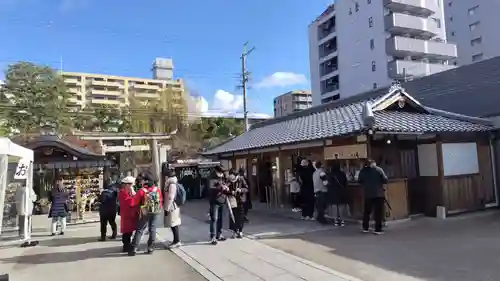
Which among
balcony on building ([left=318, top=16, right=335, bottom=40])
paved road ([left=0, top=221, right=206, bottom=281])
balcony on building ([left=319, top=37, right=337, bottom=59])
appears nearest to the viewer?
paved road ([left=0, top=221, right=206, bottom=281])

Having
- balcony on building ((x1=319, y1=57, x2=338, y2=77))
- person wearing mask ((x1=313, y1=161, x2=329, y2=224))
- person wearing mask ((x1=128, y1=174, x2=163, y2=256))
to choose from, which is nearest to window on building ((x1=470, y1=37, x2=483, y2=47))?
balcony on building ((x1=319, y1=57, x2=338, y2=77))

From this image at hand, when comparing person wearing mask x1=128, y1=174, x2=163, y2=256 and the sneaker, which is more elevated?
person wearing mask x1=128, y1=174, x2=163, y2=256

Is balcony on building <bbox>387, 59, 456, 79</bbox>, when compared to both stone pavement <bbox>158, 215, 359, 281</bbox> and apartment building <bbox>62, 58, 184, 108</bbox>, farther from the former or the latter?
stone pavement <bbox>158, 215, 359, 281</bbox>

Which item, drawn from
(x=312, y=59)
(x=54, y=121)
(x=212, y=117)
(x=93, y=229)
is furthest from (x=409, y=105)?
(x=312, y=59)

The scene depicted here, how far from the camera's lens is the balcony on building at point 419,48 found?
3728 centimetres

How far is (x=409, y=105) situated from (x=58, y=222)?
10803 mm

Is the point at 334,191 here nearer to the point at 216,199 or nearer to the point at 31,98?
the point at 216,199

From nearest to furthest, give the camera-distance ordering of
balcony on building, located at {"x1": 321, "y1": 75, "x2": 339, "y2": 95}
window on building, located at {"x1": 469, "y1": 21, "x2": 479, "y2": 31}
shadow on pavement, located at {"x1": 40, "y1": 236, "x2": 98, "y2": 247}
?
shadow on pavement, located at {"x1": 40, "y1": 236, "x2": 98, "y2": 247} → window on building, located at {"x1": 469, "y1": 21, "x2": 479, "y2": 31} → balcony on building, located at {"x1": 321, "y1": 75, "x2": 339, "y2": 95}

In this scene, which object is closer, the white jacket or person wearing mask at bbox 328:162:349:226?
the white jacket

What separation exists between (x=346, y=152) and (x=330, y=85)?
38.7 meters

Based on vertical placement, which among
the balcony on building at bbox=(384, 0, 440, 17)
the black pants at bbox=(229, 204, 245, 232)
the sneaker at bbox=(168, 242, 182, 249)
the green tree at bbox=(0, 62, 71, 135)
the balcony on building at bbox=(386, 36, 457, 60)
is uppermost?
the balcony on building at bbox=(384, 0, 440, 17)

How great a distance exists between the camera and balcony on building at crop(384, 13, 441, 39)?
3756cm

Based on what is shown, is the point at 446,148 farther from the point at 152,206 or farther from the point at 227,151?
the point at 227,151

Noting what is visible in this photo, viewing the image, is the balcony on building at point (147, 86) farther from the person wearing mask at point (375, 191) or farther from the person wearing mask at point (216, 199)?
the person wearing mask at point (375, 191)
